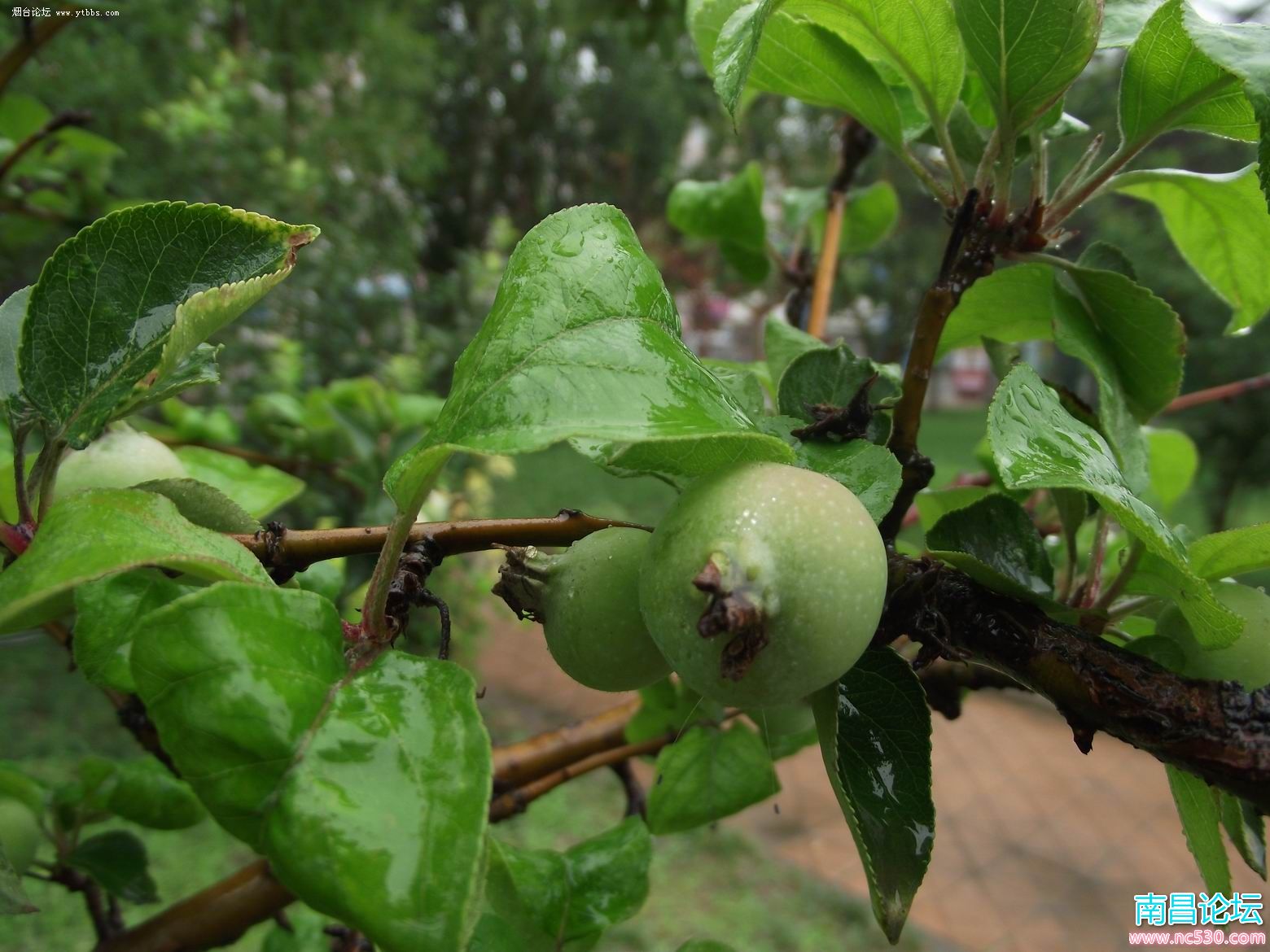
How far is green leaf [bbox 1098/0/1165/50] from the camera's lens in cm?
42

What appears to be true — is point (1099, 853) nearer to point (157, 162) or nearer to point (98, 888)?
point (98, 888)

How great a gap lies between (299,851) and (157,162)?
9.82 ft

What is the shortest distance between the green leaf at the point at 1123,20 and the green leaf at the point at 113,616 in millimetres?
486

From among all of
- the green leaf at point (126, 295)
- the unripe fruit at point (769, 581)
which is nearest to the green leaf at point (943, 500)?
the unripe fruit at point (769, 581)

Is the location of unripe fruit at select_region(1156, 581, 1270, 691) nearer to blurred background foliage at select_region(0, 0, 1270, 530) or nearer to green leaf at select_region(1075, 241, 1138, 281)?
green leaf at select_region(1075, 241, 1138, 281)

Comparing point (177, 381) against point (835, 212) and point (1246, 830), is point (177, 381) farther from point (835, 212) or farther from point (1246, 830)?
point (835, 212)

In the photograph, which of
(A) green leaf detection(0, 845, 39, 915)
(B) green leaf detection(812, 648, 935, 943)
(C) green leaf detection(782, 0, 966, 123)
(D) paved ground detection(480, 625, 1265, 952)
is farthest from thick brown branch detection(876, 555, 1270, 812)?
(D) paved ground detection(480, 625, 1265, 952)

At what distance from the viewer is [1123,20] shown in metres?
0.43

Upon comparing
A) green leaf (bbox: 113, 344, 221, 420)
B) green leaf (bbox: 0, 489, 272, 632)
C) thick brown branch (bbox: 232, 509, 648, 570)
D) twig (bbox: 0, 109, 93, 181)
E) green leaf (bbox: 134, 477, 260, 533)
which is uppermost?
twig (bbox: 0, 109, 93, 181)

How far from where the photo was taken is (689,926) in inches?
84.9

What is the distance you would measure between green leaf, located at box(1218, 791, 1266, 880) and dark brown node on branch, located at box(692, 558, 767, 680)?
28 cm

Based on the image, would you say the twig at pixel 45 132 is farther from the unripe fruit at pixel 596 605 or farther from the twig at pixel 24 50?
the unripe fruit at pixel 596 605

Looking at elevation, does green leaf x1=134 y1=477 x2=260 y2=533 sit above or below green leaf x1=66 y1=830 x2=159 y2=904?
above

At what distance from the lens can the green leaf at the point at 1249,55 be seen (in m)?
0.30
